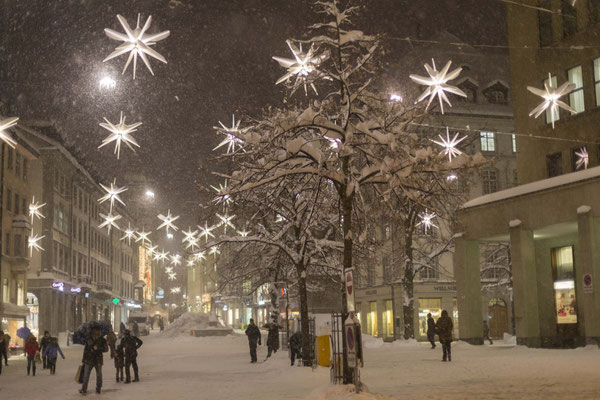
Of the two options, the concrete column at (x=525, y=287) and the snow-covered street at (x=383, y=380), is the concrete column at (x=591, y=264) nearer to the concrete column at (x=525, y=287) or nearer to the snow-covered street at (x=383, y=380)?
the snow-covered street at (x=383, y=380)

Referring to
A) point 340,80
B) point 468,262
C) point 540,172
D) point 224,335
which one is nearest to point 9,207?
point 224,335

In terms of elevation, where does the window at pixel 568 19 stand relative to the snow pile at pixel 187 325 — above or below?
above

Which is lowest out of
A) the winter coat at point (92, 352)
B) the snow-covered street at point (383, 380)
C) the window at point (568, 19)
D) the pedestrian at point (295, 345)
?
the snow-covered street at point (383, 380)

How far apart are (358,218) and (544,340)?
1569cm

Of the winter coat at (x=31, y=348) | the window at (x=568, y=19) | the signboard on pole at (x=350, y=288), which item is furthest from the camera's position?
the window at (x=568, y=19)

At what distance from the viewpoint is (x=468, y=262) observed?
108 ft

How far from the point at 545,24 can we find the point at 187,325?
4451 cm

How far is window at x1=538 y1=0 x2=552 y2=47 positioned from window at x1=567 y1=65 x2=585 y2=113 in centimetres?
208

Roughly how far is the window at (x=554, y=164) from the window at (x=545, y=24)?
497 centimetres

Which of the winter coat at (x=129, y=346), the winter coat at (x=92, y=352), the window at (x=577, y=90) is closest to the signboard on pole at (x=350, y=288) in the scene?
the winter coat at (x=92, y=352)

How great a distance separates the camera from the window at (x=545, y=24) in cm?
3139

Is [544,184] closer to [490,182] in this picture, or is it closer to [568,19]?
[568,19]

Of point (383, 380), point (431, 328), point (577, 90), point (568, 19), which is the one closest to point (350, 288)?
point (383, 380)

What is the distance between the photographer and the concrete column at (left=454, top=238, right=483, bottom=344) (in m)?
32.7
